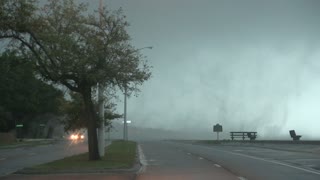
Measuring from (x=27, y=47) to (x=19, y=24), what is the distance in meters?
2.95

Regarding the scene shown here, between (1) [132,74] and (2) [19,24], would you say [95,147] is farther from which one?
(2) [19,24]

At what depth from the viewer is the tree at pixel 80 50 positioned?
998 inches

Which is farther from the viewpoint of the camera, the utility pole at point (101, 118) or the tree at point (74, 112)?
the tree at point (74, 112)

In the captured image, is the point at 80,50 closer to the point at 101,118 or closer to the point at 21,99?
the point at 101,118

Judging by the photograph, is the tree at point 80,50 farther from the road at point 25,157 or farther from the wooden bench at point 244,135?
the wooden bench at point 244,135

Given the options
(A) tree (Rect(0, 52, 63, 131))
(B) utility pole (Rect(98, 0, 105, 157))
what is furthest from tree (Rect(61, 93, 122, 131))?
(A) tree (Rect(0, 52, 63, 131))

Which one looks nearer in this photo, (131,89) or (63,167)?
(63,167)

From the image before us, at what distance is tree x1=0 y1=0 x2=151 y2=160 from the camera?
25.3m

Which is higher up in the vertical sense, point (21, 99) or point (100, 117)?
point (21, 99)

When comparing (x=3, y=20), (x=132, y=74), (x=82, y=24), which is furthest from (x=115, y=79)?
(x=3, y=20)

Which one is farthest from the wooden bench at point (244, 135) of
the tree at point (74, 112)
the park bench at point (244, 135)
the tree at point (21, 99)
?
the tree at point (74, 112)

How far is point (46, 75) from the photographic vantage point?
27.6m

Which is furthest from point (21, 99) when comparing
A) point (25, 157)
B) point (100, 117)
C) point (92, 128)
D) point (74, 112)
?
point (92, 128)

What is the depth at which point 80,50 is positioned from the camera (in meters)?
27.0
